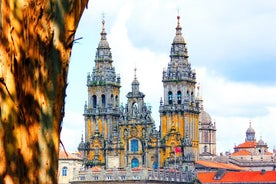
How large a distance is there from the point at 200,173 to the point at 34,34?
310ft

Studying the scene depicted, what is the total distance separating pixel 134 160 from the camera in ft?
311

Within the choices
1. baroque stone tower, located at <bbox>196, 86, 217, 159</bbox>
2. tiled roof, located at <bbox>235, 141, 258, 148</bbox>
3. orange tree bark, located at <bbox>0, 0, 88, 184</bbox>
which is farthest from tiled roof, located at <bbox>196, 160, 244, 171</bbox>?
orange tree bark, located at <bbox>0, 0, 88, 184</bbox>

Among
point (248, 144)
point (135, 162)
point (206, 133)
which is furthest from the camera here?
point (248, 144)

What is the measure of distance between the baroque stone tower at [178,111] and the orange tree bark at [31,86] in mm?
86711

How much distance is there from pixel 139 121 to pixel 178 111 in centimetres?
444

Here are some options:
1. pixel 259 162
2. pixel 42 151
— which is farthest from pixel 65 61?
pixel 259 162

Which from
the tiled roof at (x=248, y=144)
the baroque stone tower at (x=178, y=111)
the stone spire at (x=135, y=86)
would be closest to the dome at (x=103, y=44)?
the stone spire at (x=135, y=86)

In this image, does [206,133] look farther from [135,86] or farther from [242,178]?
[135,86]

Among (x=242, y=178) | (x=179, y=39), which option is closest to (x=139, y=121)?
(x=179, y=39)

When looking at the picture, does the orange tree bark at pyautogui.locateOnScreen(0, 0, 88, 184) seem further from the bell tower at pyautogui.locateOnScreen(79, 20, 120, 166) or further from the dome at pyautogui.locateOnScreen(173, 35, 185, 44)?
the bell tower at pyautogui.locateOnScreen(79, 20, 120, 166)

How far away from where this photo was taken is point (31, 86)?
4832 millimetres

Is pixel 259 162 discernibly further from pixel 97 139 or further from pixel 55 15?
pixel 55 15

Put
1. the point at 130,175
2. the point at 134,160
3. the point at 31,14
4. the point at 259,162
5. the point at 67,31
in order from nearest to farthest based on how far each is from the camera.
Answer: the point at 31,14 → the point at 67,31 → the point at 130,175 → the point at 134,160 → the point at 259,162

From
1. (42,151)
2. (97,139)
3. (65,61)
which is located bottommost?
(42,151)
